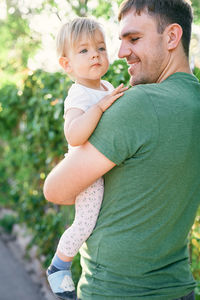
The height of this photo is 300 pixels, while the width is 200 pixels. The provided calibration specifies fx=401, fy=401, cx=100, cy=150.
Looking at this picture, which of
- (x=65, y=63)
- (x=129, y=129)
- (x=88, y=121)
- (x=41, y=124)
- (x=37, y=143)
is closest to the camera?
(x=129, y=129)

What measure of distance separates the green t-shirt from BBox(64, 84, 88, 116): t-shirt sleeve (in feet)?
1.08

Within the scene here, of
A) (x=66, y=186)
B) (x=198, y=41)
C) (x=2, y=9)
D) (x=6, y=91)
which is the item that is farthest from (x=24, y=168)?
(x=2, y=9)

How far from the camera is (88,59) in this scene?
206cm

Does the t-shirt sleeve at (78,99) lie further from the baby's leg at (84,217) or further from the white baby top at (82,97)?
the baby's leg at (84,217)

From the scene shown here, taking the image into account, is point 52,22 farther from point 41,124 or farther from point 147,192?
point 147,192

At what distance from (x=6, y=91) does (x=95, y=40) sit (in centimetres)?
390

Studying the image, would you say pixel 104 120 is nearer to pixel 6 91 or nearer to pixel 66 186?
pixel 66 186


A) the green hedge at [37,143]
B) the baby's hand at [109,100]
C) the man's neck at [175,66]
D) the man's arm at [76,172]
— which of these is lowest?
the green hedge at [37,143]

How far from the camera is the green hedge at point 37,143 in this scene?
3955 mm

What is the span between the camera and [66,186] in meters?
1.67

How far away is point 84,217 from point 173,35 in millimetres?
894

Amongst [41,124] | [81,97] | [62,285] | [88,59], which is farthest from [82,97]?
[41,124]

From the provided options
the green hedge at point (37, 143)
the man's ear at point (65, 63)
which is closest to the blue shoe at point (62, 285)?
the man's ear at point (65, 63)

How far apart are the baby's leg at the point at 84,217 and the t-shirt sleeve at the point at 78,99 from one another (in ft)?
1.22
